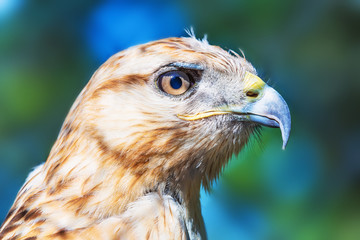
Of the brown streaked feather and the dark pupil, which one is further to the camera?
the dark pupil

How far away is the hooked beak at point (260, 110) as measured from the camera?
252 cm

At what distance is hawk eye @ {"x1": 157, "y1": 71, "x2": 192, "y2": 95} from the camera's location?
253cm

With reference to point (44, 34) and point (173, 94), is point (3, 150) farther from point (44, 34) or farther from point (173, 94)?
point (173, 94)

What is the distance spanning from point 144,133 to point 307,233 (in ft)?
15.6

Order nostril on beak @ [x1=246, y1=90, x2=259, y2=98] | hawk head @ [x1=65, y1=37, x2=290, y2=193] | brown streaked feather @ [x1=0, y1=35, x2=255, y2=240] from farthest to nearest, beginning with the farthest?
nostril on beak @ [x1=246, y1=90, x2=259, y2=98] → hawk head @ [x1=65, y1=37, x2=290, y2=193] → brown streaked feather @ [x1=0, y1=35, x2=255, y2=240]

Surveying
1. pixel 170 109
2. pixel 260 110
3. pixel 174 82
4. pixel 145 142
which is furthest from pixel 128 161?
pixel 260 110

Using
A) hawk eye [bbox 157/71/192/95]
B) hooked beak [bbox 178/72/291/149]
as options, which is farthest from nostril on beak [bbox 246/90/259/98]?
hawk eye [bbox 157/71/192/95]

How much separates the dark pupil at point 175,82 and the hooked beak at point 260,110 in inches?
5.9

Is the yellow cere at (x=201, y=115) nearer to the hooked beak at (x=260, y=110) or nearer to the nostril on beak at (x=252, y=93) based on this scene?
the hooked beak at (x=260, y=110)

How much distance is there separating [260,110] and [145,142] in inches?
23.4

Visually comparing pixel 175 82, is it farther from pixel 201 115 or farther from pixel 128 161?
pixel 128 161

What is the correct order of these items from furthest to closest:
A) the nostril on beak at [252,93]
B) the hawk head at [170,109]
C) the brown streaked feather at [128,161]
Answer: the nostril on beak at [252,93]
the hawk head at [170,109]
the brown streaked feather at [128,161]

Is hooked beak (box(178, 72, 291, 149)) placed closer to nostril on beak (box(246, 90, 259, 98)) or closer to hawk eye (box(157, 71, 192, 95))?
nostril on beak (box(246, 90, 259, 98))

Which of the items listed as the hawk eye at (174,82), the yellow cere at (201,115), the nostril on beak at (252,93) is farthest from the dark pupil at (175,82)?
the nostril on beak at (252,93)
